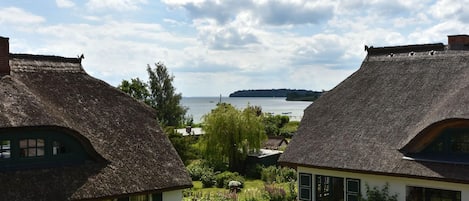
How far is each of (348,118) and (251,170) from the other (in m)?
14.9

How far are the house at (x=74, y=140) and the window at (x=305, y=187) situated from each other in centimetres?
570

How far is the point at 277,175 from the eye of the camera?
104 feet

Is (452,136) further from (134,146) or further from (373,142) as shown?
(134,146)

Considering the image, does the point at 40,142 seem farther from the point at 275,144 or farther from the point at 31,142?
the point at 275,144

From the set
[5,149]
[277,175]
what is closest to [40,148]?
[5,149]

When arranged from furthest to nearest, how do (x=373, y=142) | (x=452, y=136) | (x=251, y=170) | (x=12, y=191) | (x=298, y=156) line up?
(x=251, y=170) → (x=298, y=156) → (x=373, y=142) → (x=452, y=136) → (x=12, y=191)

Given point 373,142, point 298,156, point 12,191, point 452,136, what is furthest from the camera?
point 298,156

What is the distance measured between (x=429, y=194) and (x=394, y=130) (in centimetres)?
272

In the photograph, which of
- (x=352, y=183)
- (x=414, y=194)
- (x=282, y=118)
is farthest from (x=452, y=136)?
(x=282, y=118)

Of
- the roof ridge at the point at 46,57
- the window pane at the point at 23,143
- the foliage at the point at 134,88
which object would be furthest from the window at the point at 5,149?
the foliage at the point at 134,88

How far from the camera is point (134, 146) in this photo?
17.5 meters

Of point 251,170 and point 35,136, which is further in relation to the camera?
point 251,170

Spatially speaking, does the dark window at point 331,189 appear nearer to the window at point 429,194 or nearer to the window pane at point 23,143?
the window at point 429,194

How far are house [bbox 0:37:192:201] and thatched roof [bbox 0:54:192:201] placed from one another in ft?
0.09
